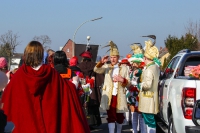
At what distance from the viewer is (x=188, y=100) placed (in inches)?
272

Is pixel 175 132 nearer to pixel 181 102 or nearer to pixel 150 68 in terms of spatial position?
pixel 181 102

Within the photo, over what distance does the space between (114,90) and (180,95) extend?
7.91ft

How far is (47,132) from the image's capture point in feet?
17.0

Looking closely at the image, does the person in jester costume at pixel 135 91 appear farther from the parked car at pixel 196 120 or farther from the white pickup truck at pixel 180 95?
the parked car at pixel 196 120

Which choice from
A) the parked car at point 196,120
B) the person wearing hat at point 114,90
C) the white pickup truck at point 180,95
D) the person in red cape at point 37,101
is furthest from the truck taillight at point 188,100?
the person wearing hat at point 114,90

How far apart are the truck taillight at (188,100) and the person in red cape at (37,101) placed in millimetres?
2219

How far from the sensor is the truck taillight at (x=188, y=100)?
6.83 metres

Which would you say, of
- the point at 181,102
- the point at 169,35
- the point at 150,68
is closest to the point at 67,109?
the point at 181,102

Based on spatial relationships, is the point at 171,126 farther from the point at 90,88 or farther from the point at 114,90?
the point at 90,88

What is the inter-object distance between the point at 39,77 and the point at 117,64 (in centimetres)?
462

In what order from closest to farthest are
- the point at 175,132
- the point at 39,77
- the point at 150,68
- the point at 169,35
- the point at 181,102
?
the point at 39,77, the point at 181,102, the point at 175,132, the point at 150,68, the point at 169,35

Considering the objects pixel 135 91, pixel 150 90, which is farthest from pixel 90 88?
pixel 150 90

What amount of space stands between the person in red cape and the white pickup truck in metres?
2.23

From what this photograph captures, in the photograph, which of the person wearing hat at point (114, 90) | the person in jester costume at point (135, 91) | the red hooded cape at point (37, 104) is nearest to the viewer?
the red hooded cape at point (37, 104)
